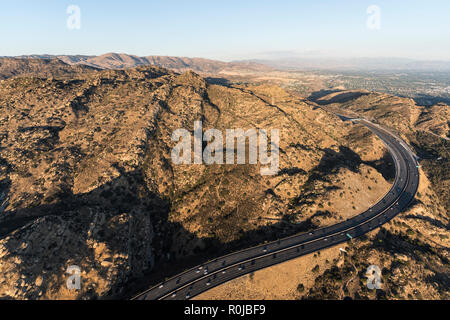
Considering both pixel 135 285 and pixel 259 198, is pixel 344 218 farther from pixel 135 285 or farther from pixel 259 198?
pixel 135 285

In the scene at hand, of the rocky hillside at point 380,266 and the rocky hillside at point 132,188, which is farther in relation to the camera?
the rocky hillside at point 132,188
